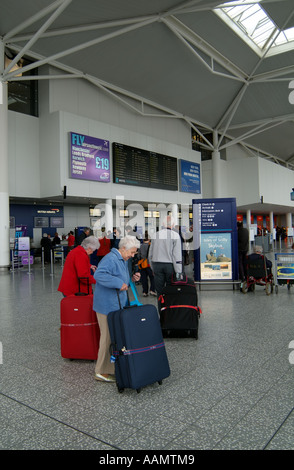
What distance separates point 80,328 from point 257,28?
20190 millimetres

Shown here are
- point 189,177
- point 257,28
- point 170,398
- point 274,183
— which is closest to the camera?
point 170,398

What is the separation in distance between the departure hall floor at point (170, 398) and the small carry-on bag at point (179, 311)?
0.20 m

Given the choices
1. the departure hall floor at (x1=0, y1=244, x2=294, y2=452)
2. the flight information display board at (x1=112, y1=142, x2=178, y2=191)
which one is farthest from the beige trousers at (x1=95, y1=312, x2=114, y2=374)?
the flight information display board at (x1=112, y1=142, x2=178, y2=191)

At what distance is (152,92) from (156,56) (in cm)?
323

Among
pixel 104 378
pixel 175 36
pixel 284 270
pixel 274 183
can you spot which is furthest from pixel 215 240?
pixel 274 183

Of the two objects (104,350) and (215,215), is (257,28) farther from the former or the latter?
(104,350)

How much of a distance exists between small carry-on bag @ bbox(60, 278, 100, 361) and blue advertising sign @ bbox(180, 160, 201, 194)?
67.7 ft

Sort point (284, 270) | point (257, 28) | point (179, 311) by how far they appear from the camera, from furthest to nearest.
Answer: point (257, 28) < point (284, 270) < point (179, 311)

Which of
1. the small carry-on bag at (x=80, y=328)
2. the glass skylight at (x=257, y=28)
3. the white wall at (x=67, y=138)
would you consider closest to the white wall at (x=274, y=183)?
the white wall at (x=67, y=138)

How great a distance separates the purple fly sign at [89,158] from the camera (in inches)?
672

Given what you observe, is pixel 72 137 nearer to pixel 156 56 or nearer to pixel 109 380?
pixel 156 56

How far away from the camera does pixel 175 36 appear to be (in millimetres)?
16984

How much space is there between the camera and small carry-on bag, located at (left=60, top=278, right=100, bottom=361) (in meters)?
4.08

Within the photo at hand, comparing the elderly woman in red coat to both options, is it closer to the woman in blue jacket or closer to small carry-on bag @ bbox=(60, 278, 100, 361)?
small carry-on bag @ bbox=(60, 278, 100, 361)
